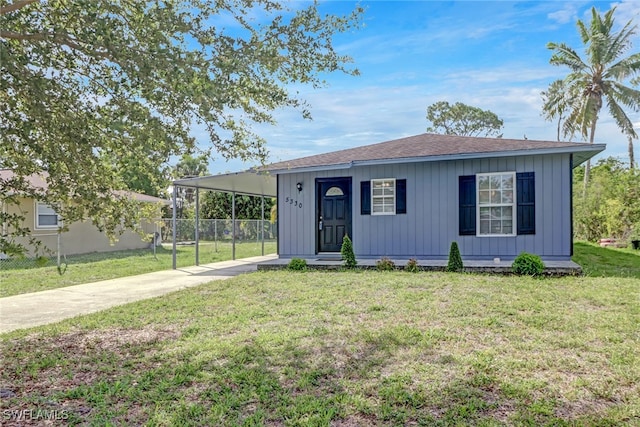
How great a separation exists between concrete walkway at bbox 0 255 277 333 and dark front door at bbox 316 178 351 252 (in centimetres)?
228

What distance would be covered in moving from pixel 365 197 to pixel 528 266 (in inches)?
153

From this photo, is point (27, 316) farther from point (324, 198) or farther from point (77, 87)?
point (324, 198)

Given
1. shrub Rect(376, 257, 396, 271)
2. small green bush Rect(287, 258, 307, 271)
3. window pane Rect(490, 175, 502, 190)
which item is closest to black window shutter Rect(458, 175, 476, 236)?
window pane Rect(490, 175, 502, 190)

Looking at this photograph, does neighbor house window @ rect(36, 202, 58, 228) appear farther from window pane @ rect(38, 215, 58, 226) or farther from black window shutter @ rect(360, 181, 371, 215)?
black window shutter @ rect(360, 181, 371, 215)

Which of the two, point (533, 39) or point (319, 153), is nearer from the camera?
point (533, 39)

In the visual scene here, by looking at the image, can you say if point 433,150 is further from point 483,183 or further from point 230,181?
point 230,181

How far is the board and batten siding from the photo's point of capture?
8.73m

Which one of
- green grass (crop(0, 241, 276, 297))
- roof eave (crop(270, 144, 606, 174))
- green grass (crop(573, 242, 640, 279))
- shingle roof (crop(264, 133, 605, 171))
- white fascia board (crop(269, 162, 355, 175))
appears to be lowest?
green grass (crop(0, 241, 276, 297))

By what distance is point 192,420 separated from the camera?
8.93ft

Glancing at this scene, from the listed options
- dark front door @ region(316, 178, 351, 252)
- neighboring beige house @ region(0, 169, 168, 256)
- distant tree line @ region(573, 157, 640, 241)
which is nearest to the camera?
dark front door @ region(316, 178, 351, 252)

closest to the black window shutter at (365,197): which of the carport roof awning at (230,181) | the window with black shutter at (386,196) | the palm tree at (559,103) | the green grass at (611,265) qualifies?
the window with black shutter at (386,196)

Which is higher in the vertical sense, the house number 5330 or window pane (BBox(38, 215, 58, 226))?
the house number 5330

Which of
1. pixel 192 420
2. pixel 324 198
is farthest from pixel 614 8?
pixel 192 420

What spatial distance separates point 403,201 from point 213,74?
681 cm
